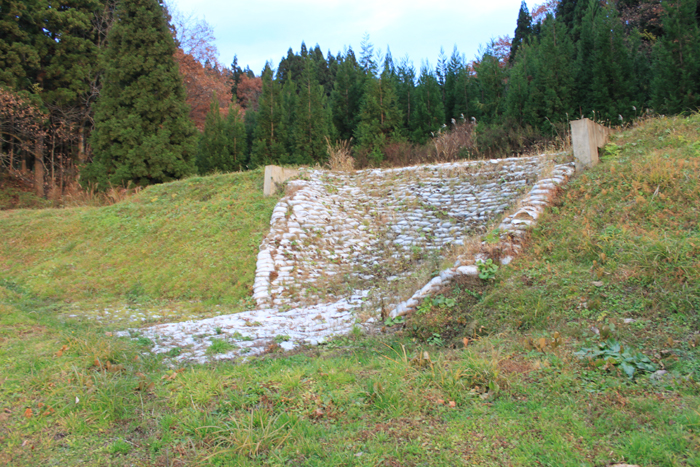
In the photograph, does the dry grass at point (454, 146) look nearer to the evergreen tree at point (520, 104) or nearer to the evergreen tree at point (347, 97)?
the evergreen tree at point (520, 104)

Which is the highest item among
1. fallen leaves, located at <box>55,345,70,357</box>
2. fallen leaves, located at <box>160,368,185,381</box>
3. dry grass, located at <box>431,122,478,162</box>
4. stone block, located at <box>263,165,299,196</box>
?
dry grass, located at <box>431,122,478,162</box>

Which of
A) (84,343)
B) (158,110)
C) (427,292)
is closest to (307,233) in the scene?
(427,292)

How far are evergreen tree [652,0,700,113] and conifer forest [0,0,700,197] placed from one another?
42mm

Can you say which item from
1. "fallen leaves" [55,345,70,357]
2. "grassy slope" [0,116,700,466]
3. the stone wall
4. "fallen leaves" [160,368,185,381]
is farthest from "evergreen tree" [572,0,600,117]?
"fallen leaves" [55,345,70,357]

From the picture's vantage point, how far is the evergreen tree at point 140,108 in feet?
49.8

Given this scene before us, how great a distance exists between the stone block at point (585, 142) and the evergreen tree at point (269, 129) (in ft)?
A: 40.4

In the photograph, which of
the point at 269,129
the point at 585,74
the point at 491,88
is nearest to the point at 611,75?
the point at 585,74

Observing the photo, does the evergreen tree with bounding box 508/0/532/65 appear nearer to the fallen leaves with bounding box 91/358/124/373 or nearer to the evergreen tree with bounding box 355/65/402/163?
the evergreen tree with bounding box 355/65/402/163

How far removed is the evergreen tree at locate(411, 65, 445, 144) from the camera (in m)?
18.3

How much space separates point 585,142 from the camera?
863cm

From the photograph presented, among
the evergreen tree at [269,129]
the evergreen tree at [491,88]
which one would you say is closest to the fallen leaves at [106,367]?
the evergreen tree at [269,129]

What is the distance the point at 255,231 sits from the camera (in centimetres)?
983

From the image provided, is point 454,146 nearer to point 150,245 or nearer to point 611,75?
point 611,75

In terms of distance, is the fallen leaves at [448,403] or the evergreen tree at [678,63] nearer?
the fallen leaves at [448,403]
